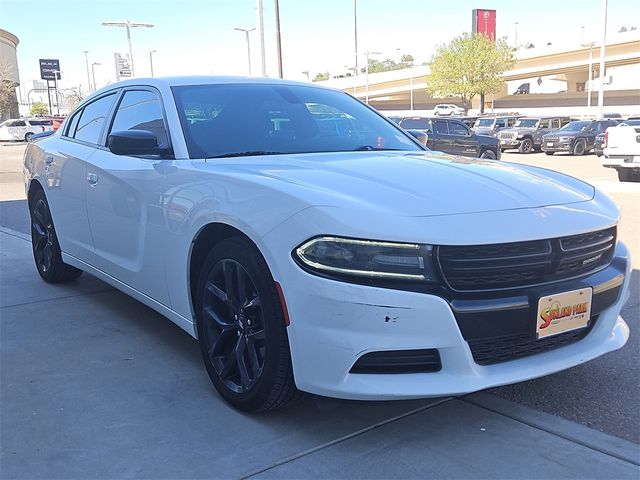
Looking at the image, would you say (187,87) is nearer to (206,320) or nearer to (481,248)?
(206,320)

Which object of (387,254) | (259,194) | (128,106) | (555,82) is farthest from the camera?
(555,82)

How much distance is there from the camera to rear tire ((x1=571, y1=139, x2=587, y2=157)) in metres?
25.4

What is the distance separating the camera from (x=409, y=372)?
8.71ft

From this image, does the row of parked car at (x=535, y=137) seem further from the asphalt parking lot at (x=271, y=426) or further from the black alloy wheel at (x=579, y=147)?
the asphalt parking lot at (x=271, y=426)

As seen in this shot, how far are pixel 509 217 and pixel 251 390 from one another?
1.40 meters

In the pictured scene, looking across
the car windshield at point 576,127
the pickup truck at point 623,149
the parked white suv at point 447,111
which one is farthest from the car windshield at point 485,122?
the parked white suv at point 447,111

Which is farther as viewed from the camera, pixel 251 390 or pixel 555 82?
pixel 555 82

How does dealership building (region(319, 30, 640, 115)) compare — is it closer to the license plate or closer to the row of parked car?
the row of parked car

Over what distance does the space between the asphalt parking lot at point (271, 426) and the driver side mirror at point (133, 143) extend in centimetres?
124

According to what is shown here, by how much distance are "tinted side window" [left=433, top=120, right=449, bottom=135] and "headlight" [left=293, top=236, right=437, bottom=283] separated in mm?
18038

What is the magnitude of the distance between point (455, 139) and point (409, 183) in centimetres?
1732

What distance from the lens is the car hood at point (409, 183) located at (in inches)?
107

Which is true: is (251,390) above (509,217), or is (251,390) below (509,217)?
below

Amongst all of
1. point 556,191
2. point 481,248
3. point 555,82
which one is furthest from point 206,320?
point 555,82
